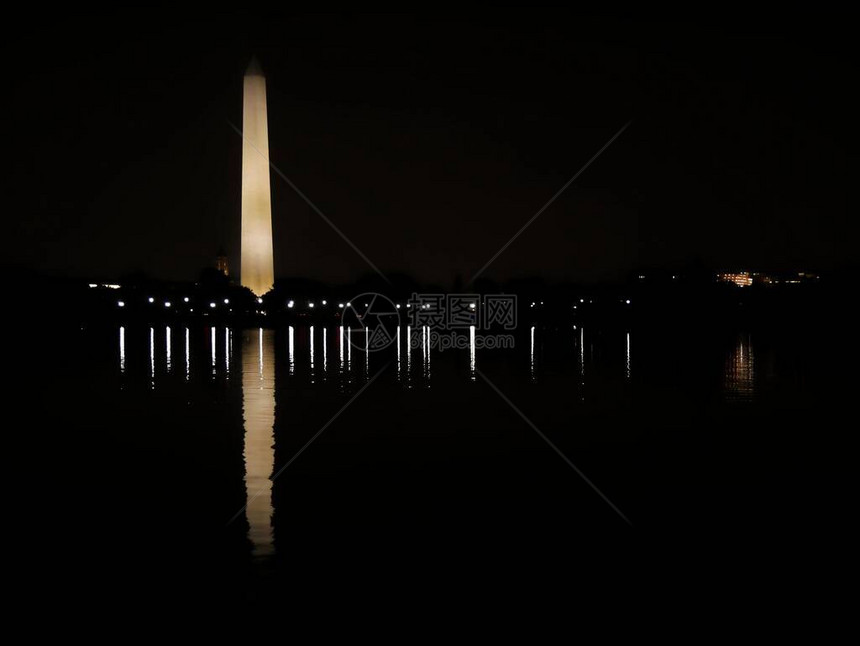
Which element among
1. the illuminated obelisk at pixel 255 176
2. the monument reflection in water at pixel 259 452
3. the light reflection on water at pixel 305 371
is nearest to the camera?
the monument reflection in water at pixel 259 452

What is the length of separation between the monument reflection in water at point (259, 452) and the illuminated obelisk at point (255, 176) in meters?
47.4

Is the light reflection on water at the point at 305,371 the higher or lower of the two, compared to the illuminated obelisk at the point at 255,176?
lower

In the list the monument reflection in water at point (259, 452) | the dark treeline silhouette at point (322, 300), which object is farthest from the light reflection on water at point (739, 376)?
the dark treeline silhouette at point (322, 300)

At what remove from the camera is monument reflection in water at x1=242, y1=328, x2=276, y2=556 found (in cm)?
724

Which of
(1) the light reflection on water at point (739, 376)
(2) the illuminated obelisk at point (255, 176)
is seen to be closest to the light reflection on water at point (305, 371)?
(1) the light reflection on water at point (739, 376)

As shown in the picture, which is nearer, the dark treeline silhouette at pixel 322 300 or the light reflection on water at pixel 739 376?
the light reflection on water at pixel 739 376

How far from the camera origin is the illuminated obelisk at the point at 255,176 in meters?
67.6

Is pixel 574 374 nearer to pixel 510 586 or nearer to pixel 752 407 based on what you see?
pixel 752 407

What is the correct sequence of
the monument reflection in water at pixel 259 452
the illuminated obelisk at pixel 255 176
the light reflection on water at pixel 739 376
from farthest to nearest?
the illuminated obelisk at pixel 255 176
the light reflection on water at pixel 739 376
the monument reflection in water at pixel 259 452

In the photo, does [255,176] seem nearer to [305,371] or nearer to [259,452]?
[305,371]

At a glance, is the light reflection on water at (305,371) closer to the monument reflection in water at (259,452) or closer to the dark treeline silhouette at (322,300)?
the monument reflection in water at (259,452)

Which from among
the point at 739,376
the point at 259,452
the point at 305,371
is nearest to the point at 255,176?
the point at 305,371

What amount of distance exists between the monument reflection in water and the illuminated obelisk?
47391mm

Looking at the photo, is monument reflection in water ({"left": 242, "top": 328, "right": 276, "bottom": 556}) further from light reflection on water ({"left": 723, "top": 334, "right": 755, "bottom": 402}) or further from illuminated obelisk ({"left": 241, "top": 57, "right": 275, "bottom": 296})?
illuminated obelisk ({"left": 241, "top": 57, "right": 275, "bottom": 296})
